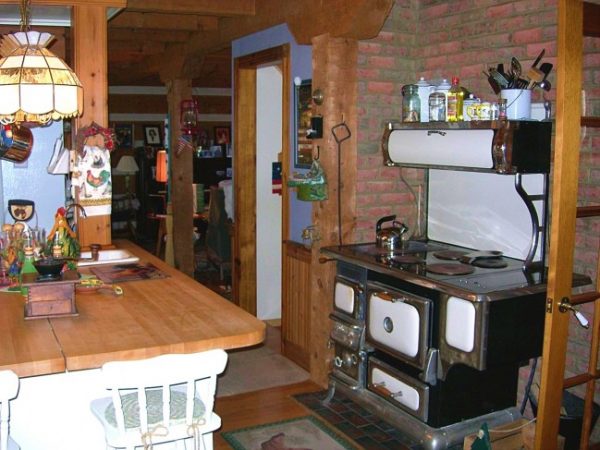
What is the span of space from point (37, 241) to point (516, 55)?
8.22ft

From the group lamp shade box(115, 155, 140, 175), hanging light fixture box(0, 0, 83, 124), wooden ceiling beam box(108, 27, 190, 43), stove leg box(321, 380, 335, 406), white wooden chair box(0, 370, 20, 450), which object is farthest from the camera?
lamp shade box(115, 155, 140, 175)

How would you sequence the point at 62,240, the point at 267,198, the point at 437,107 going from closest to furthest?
the point at 62,240, the point at 437,107, the point at 267,198

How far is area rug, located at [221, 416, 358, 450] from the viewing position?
3438 millimetres

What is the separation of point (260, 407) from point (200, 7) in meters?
2.83

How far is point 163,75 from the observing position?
721cm

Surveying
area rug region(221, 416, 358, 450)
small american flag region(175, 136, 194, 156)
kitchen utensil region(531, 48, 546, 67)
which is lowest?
area rug region(221, 416, 358, 450)

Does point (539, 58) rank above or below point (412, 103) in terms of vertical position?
above

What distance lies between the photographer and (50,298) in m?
2.55

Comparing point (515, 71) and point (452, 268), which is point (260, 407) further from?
point (515, 71)

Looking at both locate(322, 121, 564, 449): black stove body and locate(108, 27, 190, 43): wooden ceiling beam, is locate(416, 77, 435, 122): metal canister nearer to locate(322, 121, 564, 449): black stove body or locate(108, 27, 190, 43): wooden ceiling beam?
locate(322, 121, 564, 449): black stove body

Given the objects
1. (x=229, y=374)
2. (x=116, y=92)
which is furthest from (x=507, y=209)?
(x=116, y=92)

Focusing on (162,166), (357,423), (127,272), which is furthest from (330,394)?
(162,166)

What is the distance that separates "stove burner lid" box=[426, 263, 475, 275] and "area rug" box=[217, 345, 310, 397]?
149cm

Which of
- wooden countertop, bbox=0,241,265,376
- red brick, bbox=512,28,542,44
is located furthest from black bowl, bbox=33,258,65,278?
red brick, bbox=512,28,542,44
